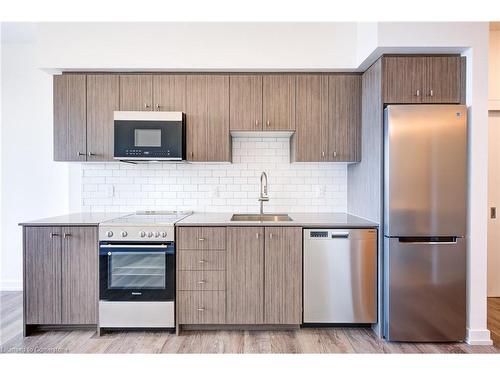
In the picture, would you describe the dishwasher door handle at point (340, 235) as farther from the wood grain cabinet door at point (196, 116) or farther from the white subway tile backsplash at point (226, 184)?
the wood grain cabinet door at point (196, 116)

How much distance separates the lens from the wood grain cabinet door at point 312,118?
2.96 m

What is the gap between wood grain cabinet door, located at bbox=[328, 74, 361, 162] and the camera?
2.95 metres

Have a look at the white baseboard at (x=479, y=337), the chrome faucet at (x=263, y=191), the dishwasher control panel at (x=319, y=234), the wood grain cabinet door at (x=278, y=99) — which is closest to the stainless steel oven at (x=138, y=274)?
the chrome faucet at (x=263, y=191)

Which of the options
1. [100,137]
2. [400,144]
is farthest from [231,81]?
[400,144]

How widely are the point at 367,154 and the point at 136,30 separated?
2.32 meters

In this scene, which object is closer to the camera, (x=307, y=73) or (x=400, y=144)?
(x=400, y=144)

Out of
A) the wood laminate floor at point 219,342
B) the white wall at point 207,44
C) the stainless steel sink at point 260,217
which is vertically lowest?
the wood laminate floor at point 219,342

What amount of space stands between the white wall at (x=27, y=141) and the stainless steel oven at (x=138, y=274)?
4.83ft

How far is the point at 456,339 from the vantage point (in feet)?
8.13

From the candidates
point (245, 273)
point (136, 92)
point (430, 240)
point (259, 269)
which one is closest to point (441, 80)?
point (430, 240)

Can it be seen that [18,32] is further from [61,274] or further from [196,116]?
[61,274]

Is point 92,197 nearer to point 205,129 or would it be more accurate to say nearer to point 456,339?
point 205,129

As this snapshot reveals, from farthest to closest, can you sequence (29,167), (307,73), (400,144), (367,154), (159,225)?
1. (29,167)
2. (307,73)
3. (367,154)
4. (159,225)
5. (400,144)

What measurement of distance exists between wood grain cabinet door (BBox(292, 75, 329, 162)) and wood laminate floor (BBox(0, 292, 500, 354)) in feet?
5.02
